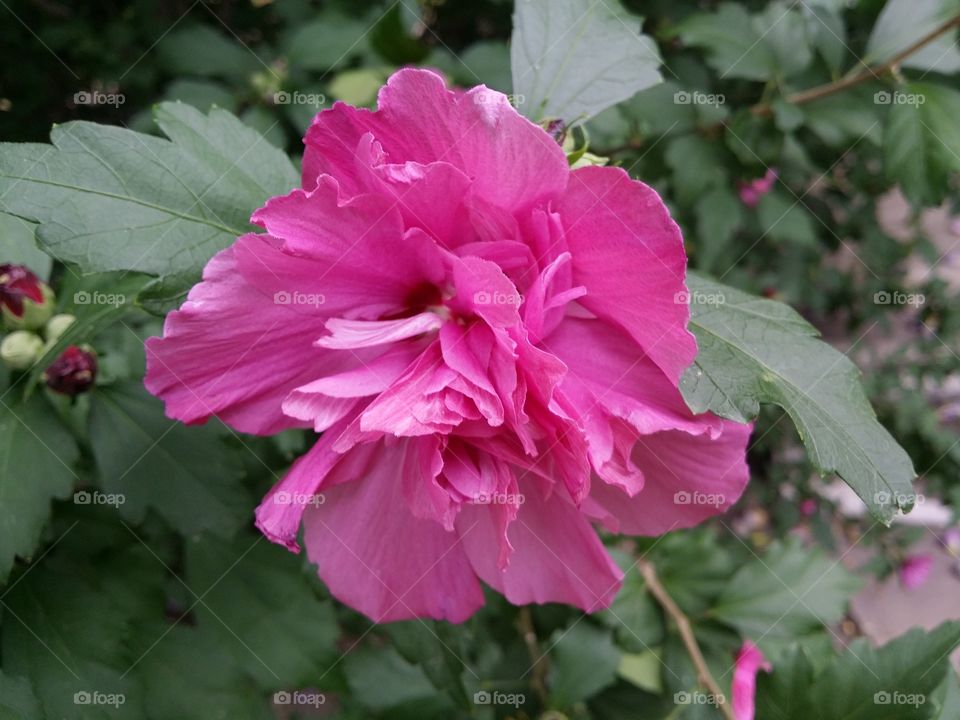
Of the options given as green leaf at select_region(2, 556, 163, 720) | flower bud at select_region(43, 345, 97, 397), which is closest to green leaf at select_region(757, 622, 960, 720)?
green leaf at select_region(2, 556, 163, 720)

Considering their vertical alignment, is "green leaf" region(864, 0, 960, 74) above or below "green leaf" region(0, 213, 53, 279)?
below

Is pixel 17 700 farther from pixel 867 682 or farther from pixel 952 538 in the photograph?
pixel 952 538

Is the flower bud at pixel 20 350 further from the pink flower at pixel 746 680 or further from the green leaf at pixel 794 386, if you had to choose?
the pink flower at pixel 746 680

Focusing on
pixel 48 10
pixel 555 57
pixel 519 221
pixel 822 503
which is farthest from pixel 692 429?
pixel 822 503

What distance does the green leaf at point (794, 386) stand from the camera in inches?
26.4

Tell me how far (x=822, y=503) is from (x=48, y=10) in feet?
10.6

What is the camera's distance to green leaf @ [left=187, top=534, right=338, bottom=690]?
1.19 meters

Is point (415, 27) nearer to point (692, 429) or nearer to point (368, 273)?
point (368, 273)

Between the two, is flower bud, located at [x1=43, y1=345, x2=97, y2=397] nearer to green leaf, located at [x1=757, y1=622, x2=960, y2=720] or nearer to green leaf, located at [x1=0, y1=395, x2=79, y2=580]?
green leaf, located at [x1=0, y1=395, x2=79, y2=580]

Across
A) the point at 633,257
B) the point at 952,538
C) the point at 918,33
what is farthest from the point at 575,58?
the point at 952,538

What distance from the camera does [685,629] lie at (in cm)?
150

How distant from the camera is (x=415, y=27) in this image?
6.92 feet

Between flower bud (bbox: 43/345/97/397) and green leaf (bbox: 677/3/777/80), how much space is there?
1.29 metres

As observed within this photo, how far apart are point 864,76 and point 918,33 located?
113mm
